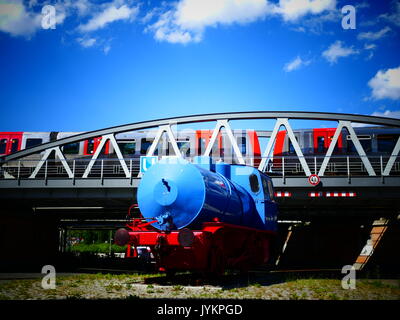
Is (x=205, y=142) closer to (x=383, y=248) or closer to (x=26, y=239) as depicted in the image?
(x=383, y=248)

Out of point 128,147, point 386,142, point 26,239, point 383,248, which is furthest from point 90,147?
point 383,248

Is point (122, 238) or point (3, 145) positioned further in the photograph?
point (3, 145)

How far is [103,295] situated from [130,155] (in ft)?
60.5

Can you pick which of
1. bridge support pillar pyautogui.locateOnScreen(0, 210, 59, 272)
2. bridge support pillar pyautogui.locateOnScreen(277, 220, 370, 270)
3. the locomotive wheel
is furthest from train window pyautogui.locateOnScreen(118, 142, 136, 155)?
the locomotive wheel

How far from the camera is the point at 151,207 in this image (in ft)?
33.0

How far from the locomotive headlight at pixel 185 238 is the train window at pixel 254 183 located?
398 cm

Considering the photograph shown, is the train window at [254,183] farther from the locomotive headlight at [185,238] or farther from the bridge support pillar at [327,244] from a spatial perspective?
the bridge support pillar at [327,244]

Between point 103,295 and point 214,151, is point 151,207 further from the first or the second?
point 214,151

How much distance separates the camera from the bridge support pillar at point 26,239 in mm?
24781

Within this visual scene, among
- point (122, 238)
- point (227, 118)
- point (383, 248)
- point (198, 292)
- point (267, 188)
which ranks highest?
point (227, 118)

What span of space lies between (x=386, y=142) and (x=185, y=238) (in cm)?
1925

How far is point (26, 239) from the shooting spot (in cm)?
2730

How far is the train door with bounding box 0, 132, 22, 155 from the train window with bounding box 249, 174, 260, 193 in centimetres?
2133

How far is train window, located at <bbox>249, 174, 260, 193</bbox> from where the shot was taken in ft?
40.9
